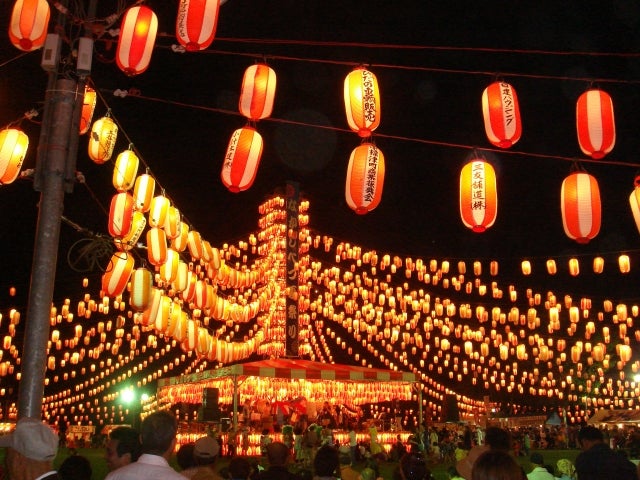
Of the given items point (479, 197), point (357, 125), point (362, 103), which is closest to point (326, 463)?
point (357, 125)

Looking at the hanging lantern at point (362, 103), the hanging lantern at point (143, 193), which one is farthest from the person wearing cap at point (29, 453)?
the hanging lantern at point (143, 193)

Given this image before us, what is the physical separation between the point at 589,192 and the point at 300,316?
59.5 ft

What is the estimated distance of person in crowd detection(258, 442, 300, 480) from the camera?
3820 mm

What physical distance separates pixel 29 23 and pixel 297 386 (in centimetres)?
1589

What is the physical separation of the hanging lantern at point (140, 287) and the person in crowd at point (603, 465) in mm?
9690

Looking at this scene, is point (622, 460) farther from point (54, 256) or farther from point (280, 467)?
point (54, 256)

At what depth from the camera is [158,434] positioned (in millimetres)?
2629

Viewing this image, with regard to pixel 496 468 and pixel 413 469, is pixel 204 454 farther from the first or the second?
pixel 496 468

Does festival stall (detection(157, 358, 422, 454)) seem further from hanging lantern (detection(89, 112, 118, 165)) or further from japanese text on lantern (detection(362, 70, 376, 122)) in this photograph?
japanese text on lantern (detection(362, 70, 376, 122))

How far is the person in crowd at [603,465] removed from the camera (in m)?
4.01

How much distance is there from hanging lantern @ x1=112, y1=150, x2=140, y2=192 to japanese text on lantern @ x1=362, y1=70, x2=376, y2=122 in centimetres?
429

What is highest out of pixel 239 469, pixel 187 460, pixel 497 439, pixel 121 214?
pixel 121 214

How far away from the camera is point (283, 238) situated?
27047 mm

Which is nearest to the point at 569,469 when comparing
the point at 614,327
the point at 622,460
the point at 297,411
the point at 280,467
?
the point at 622,460
